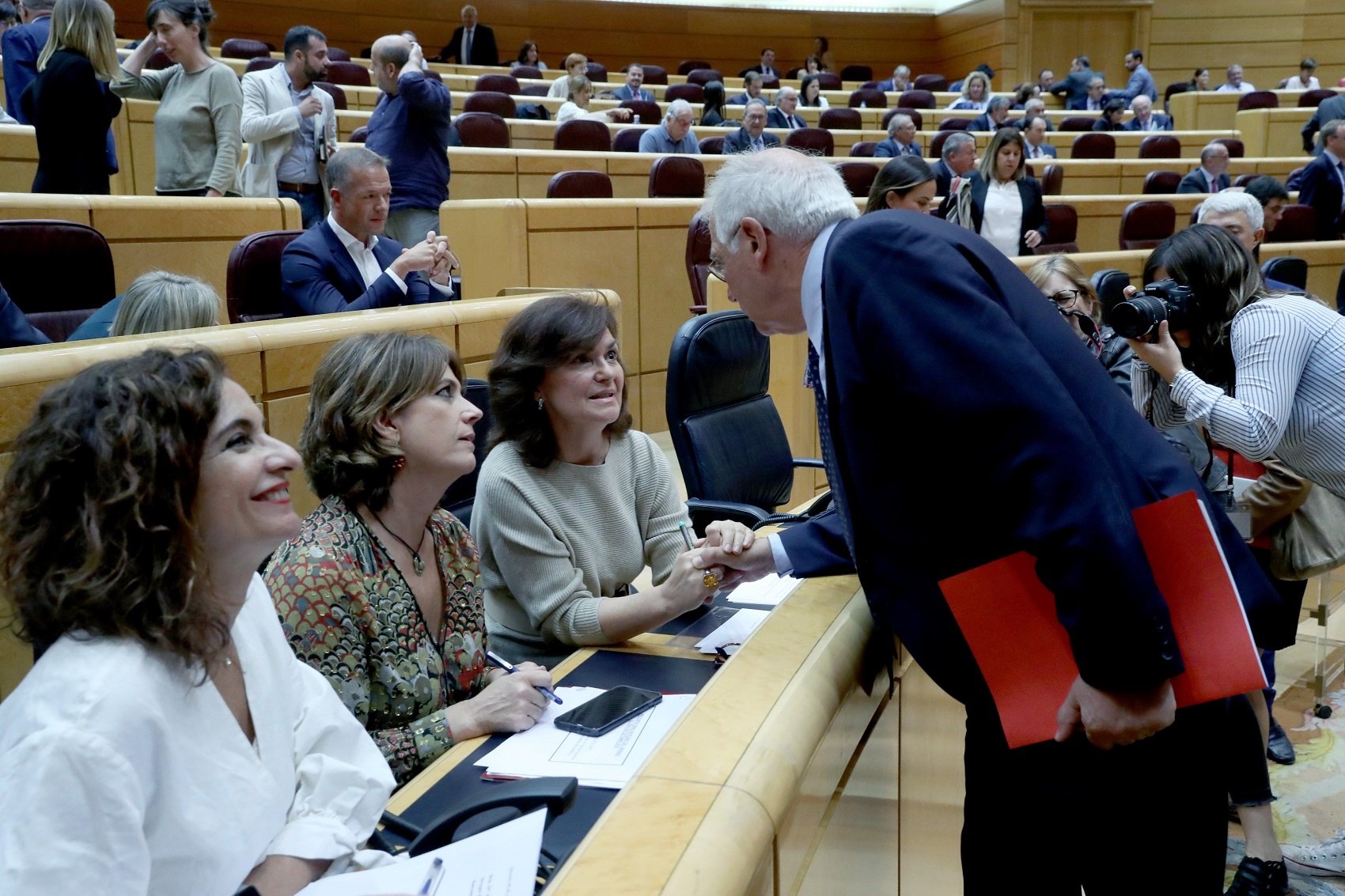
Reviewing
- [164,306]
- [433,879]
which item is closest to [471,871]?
[433,879]

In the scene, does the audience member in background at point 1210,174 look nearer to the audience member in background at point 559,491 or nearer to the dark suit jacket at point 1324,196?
the dark suit jacket at point 1324,196

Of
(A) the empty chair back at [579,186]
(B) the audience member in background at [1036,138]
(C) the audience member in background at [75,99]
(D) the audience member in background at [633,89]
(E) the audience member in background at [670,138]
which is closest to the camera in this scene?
(C) the audience member in background at [75,99]

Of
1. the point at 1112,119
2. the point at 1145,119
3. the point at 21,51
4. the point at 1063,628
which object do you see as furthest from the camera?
the point at 1112,119

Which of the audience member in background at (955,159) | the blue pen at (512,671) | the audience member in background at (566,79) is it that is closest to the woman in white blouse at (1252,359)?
the blue pen at (512,671)

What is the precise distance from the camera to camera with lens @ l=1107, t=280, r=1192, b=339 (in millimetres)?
2217

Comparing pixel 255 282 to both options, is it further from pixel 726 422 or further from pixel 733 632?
pixel 733 632

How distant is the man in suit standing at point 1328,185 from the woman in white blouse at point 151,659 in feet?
25.1

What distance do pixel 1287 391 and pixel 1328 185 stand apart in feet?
19.8

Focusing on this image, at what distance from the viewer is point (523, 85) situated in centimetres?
1138

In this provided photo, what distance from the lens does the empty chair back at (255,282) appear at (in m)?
3.48

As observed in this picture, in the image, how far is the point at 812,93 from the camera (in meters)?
12.1

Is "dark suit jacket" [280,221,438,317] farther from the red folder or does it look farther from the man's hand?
the man's hand

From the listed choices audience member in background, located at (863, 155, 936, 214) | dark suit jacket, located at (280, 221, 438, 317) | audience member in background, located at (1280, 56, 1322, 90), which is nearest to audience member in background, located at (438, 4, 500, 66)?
audience member in background, located at (1280, 56, 1322, 90)

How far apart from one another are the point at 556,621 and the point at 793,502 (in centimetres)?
250
